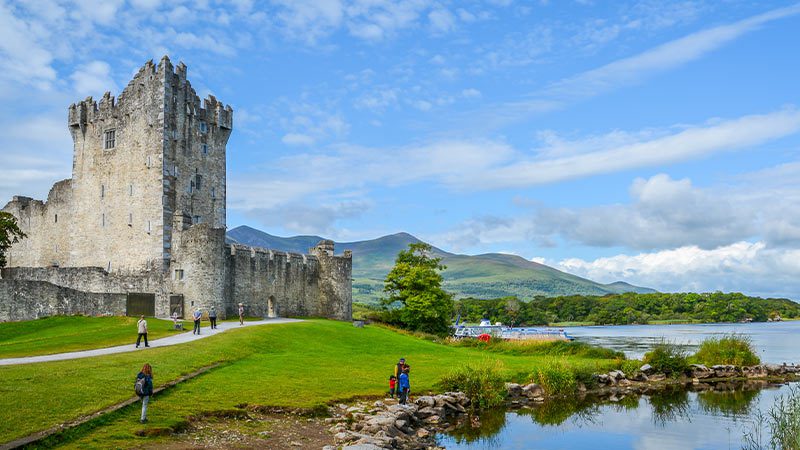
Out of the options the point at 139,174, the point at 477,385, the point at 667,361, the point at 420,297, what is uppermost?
the point at 139,174

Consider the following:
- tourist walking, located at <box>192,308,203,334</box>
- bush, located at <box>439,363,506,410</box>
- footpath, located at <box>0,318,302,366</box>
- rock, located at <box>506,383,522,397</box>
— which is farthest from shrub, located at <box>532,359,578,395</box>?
tourist walking, located at <box>192,308,203,334</box>

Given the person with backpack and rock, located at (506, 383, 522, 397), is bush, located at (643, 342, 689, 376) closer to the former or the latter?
rock, located at (506, 383, 522, 397)

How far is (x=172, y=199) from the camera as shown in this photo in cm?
5562

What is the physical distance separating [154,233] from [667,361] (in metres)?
38.5

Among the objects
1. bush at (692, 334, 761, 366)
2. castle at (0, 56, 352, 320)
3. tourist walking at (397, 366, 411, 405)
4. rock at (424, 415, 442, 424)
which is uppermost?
castle at (0, 56, 352, 320)

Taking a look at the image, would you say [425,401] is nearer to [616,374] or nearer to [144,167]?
[616,374]

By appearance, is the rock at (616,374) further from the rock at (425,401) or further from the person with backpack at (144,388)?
the person with backpack at (144,388)

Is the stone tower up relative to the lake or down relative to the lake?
up

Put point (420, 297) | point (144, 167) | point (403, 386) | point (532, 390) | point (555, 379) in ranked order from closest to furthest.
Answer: point (403, 386) < point (532, 390) < point (555, 379) < point (144, 167) < point (420, 297)

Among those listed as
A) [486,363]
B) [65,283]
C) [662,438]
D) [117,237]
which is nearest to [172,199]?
[117,237]

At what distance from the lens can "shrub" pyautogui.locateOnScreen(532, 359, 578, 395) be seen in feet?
111

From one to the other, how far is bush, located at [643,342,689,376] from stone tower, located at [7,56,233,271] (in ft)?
114

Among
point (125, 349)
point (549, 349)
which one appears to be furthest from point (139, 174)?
point (549, 349)

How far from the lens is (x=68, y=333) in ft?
125
